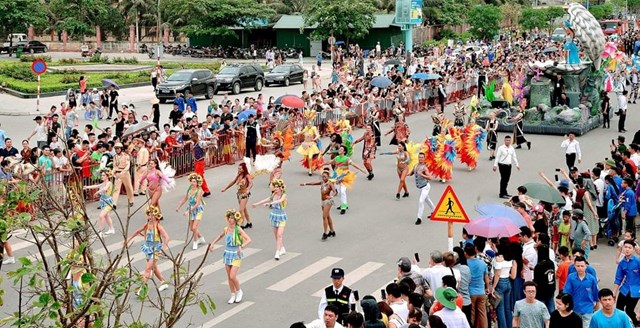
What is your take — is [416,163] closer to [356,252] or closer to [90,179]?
[356,252]

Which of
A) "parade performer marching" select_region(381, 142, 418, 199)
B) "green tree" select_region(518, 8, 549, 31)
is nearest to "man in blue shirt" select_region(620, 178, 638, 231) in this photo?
"parade performer marching" select_region(381, 142, 418, 199)

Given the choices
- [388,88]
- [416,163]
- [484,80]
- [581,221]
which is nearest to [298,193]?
[416,163]

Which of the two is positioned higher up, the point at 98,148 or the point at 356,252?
the point at 98,148

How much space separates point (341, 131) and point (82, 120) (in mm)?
14756

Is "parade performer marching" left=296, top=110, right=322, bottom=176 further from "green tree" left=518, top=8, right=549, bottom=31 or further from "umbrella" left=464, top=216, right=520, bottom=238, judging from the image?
"green tree" left=518, top=8, right=549, bottom=31

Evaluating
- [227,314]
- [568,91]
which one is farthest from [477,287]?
[568,91]

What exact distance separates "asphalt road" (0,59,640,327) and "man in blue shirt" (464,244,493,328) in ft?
8.79

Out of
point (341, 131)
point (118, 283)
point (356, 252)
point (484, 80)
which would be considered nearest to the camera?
point (118, 283)

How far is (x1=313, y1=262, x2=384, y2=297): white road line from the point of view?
15.1 metres

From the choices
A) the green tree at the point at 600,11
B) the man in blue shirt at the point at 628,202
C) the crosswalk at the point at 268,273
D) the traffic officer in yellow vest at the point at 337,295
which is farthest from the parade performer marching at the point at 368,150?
the green tree at the point at 600,11

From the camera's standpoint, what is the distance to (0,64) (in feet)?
178

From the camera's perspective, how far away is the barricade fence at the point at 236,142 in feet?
66.9

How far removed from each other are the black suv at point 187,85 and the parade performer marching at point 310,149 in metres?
16.4

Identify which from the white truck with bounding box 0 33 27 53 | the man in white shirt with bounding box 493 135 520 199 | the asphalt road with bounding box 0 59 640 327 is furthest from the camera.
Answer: the white truck with bounding box 0 33 27 53
